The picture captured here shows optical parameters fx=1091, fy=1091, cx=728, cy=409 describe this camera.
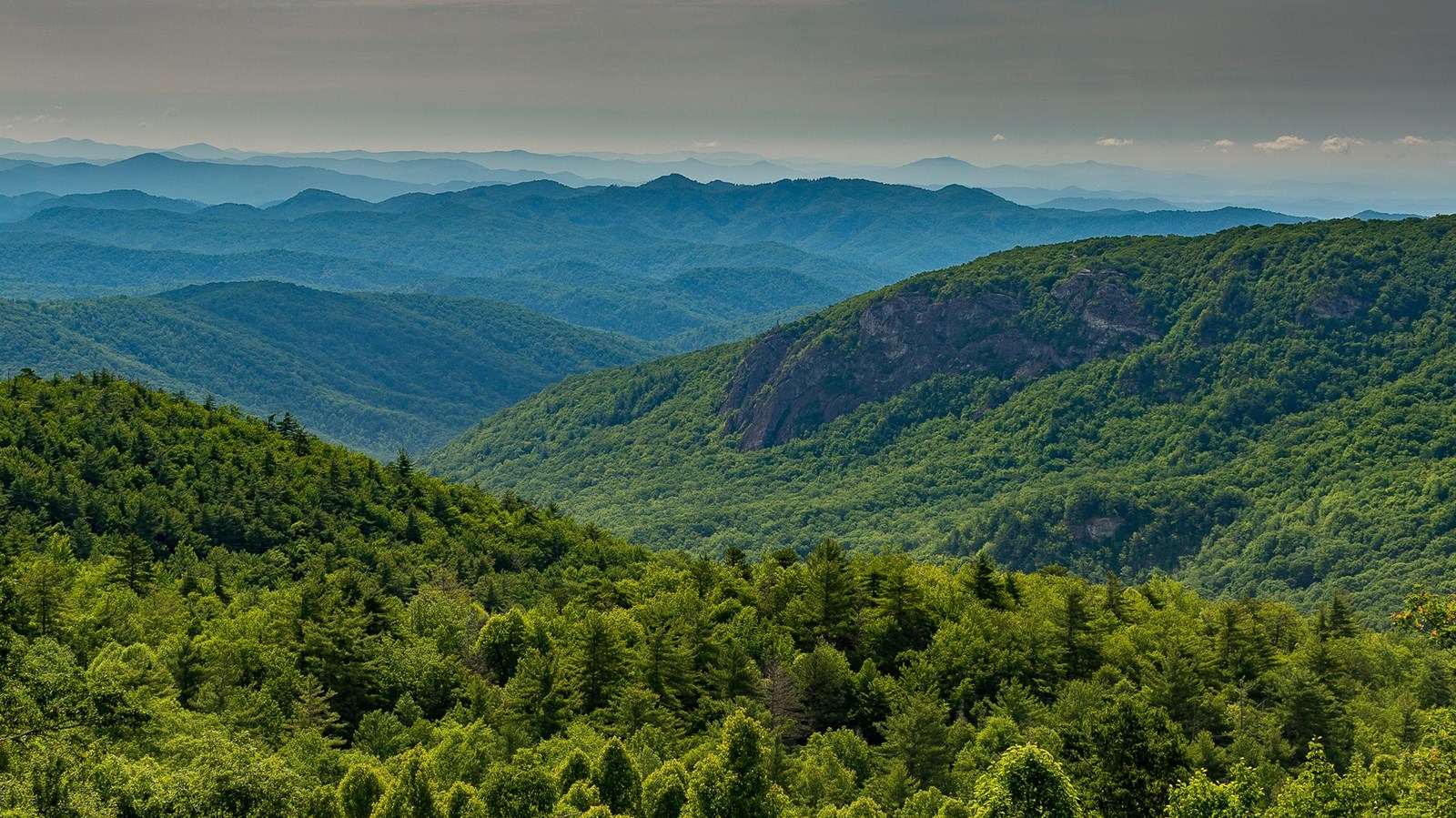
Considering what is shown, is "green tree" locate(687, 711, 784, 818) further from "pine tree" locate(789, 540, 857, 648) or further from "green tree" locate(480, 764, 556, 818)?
"pine tree" locate(789, 540, 857, 648)

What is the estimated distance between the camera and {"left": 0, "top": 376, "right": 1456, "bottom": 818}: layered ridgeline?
118ft

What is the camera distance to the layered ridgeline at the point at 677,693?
3584cm

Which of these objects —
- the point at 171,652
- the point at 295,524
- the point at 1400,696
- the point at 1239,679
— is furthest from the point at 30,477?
the point at 1400,696

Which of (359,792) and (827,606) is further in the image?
(827,606)

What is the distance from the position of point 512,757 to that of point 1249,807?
30915mm

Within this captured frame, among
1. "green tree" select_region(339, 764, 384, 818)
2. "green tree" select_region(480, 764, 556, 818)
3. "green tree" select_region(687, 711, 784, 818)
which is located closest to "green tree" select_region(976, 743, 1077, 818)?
"green tree" select_region(687, 711, 784, 818)

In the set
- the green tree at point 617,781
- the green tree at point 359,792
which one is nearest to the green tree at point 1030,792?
the green tree at point 617,781

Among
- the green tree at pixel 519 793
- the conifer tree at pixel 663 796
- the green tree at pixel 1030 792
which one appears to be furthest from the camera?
the conifer tree at pixel 663 796

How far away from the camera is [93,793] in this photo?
3356cm

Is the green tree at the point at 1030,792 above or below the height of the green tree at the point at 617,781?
above

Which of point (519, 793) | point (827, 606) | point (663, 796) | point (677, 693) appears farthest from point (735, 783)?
point (827, 606)

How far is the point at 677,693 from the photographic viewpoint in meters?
61.8

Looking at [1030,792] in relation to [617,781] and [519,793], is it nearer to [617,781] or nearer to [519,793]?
[617,781]

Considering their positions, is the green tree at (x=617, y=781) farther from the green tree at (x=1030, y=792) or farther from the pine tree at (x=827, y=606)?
the pine tree at (x=827, y=606)
